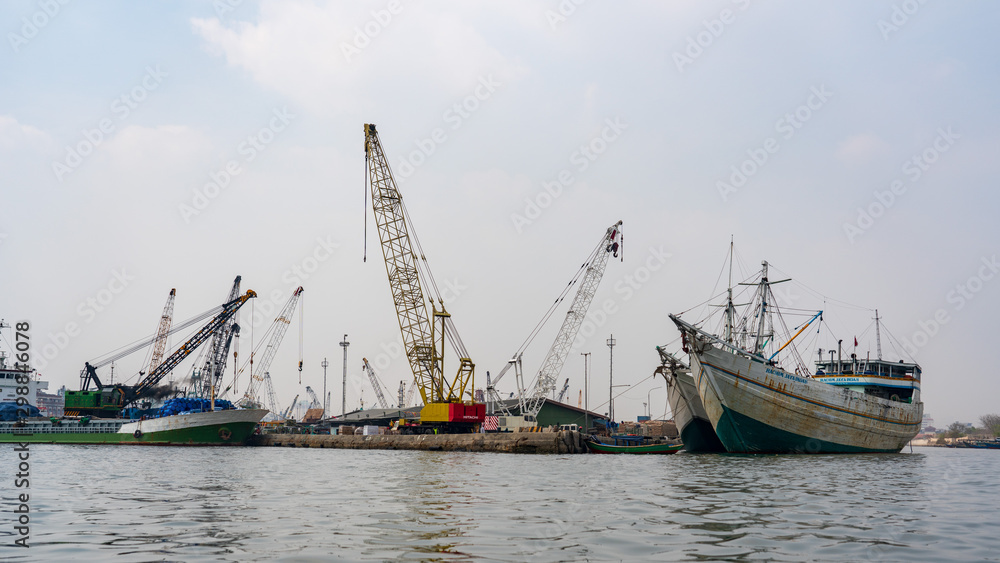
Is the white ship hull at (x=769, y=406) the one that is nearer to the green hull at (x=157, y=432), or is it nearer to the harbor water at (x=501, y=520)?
the harbor water at (x=501, y=520)

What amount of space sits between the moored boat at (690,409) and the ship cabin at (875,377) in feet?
44.0

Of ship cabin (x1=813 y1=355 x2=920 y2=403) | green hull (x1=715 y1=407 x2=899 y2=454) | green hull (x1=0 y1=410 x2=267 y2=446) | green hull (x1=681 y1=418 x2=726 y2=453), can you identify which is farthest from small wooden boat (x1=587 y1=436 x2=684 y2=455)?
green hull (x1=0 y1=410 x2=267 y2=446)

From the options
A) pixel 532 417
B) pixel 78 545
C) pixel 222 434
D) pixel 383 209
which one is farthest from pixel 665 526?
pixel 222 434

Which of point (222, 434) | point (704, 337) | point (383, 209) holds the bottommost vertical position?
point (222, 434)

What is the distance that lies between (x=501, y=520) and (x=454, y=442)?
7014cm

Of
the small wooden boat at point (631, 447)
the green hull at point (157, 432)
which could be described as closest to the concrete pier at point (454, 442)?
the small wooden boat at point (631, 447)

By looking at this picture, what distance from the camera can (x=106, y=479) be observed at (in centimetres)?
3353

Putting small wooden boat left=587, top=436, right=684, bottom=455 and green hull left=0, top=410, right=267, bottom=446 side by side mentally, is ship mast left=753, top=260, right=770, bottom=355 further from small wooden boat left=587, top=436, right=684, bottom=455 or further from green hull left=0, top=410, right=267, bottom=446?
green hull left=0, top=410, right=267, bottom=446

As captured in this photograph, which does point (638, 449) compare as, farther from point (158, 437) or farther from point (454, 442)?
point (158, 437)

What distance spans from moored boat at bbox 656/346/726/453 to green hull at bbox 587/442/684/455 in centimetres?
203

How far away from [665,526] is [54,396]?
223678 millimetres

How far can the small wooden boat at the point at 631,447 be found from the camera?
7338 centimetres

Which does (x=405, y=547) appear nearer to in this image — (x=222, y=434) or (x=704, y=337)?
(x=704, y=337)

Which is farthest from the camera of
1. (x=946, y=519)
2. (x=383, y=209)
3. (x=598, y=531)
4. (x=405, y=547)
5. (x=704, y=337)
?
(x=383, y=209)
